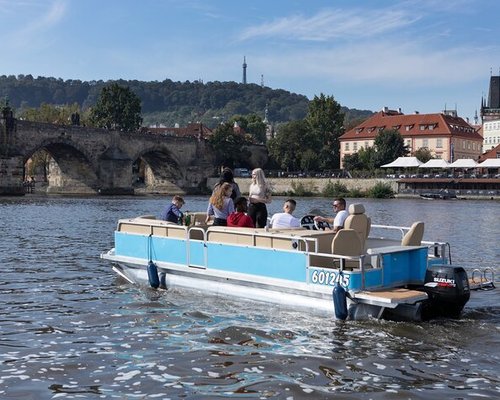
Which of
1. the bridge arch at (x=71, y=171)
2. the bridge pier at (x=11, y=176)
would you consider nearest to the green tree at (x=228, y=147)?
the bridge arch at (x=71, y=171)

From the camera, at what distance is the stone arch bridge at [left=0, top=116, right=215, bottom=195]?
73062mm

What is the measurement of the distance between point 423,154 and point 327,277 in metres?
87.8

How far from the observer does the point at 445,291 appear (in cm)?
1153

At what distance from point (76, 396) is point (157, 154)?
3564 inches

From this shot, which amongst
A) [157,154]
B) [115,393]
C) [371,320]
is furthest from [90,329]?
[157,154]

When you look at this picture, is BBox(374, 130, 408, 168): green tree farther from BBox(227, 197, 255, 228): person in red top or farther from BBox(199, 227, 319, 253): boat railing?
BBox(199, 227, 319, 253): boat railing

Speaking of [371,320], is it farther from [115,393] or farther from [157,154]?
[157,154]

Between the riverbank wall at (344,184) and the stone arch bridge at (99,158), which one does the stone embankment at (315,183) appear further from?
the stone arch bridge at (99,158)

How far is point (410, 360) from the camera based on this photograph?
965 centimetres

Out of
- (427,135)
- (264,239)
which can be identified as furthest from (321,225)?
(427,135)

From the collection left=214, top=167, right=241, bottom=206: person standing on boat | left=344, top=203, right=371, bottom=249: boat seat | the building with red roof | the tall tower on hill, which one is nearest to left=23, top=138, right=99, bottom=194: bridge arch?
the building with red roof

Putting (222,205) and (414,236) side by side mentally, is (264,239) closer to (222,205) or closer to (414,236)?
(222,205)

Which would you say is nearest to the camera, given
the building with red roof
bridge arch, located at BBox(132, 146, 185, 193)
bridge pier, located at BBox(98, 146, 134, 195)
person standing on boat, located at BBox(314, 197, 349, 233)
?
person standing on boat, located at BBox(314, 197, 349, 233)

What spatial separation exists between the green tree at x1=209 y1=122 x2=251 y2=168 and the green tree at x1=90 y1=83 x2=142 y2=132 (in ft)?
42.6
